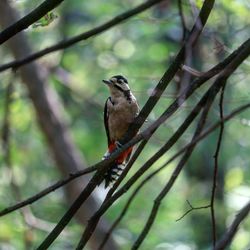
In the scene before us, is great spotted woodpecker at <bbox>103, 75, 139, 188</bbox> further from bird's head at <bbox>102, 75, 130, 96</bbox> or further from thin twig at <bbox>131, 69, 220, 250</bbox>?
thin twig at <bbox>131, 69, 220, 250</bbox>

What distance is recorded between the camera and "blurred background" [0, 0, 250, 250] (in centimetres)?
871

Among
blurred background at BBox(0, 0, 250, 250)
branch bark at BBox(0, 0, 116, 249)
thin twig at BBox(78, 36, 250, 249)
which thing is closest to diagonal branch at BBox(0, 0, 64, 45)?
thin twig at BBox(78, 36, 250, 249)

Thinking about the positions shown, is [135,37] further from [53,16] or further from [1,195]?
[53,16]

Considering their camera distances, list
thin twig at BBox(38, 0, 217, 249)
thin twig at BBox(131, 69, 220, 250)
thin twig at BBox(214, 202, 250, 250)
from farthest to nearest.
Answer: thin twig at BBox(38, 0, 217, 249) < thin twig at BBox(131, 69, 220, 250) < thin twig at BBox(214, 202, 250, 250)

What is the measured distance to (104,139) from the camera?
35.0ft

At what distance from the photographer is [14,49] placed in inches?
345

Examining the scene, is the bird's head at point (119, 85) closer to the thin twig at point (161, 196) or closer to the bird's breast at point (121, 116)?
the bird's breast at point (121, 116)

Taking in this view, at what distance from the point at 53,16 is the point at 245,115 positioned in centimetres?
314

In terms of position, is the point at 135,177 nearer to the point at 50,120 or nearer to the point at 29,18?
the point at 29,18

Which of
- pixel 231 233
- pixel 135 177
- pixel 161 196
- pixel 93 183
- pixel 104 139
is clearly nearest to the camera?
pixel 231 233

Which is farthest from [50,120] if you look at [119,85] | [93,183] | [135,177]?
[135,177]

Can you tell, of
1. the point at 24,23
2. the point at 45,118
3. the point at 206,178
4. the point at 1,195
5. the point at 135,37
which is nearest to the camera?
the point at 24,23

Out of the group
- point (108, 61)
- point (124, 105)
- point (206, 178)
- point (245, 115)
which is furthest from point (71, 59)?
point (124, 105)

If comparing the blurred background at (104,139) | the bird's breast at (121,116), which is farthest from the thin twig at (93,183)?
the blurred background at (104,139)
